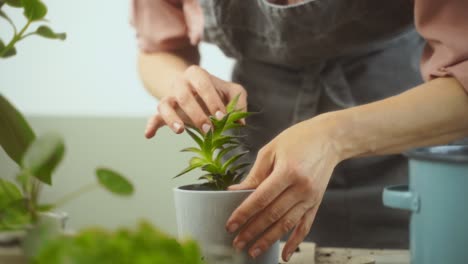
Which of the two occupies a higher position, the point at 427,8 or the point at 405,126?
the point at 427,8

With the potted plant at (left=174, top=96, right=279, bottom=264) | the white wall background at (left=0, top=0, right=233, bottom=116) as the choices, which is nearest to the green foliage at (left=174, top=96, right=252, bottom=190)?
the potted plant at (left=174, top=96, right=279, bottom=264)

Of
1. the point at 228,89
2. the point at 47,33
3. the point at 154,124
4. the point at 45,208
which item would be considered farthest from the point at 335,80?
the point at 45,208

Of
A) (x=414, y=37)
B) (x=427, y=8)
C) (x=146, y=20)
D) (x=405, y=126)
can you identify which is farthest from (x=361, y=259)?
(x=146, y=20)

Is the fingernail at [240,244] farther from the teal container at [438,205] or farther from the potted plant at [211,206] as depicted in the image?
the teal container at [438,205]

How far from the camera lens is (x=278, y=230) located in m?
0.65

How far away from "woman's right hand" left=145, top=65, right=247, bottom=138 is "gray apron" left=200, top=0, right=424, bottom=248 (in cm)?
19

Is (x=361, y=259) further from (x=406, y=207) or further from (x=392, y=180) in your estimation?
(x=392, y=180)

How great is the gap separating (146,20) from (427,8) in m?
0.55

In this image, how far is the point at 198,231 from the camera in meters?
0.63

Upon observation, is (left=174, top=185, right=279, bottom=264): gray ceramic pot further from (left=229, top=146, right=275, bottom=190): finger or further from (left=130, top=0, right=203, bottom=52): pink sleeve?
(left=130, top=0, right=203, bottom=52): pink sleeve

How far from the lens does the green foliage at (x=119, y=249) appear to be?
0.28 meters

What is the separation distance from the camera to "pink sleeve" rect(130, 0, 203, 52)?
1126 mm

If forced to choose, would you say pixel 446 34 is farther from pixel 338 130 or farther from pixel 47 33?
pixel 47 33

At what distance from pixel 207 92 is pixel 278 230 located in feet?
0.78
